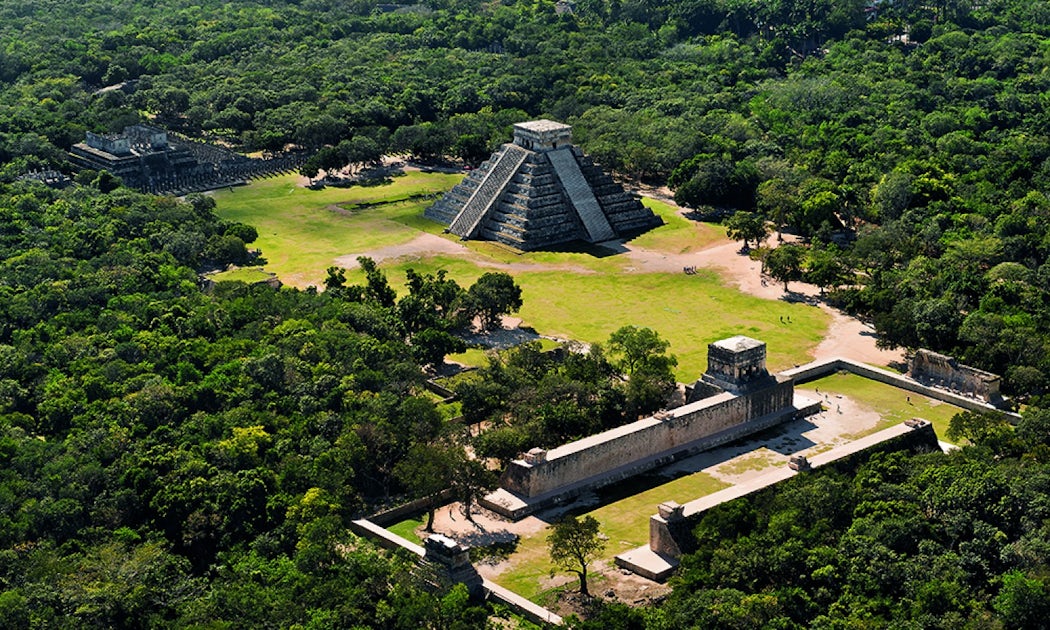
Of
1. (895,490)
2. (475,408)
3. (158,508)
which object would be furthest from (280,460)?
(895,490)

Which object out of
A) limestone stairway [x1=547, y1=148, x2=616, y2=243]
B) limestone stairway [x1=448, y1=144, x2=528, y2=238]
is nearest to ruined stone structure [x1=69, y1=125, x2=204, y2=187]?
limestone stairway [x1=448, y1=144, x2=528, y2=238]

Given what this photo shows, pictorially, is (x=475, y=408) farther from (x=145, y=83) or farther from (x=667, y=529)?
(x=145, y=83)

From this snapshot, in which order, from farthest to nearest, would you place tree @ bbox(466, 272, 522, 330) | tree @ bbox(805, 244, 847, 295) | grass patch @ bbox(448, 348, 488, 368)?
tree @ bbox(805, 244, 847, 295)
tree @ bbox(466, 272, 522, 330)
grass patch @ bbox(448, 348, 488, 368)

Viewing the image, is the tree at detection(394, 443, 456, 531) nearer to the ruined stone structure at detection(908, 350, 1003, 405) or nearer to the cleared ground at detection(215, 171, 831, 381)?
the cleared ground at detection(215, 171, 831, 381)

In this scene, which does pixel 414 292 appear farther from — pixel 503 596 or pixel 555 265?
pixel 503 596

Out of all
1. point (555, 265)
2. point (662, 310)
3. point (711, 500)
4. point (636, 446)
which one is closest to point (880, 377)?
point (662, 310)
